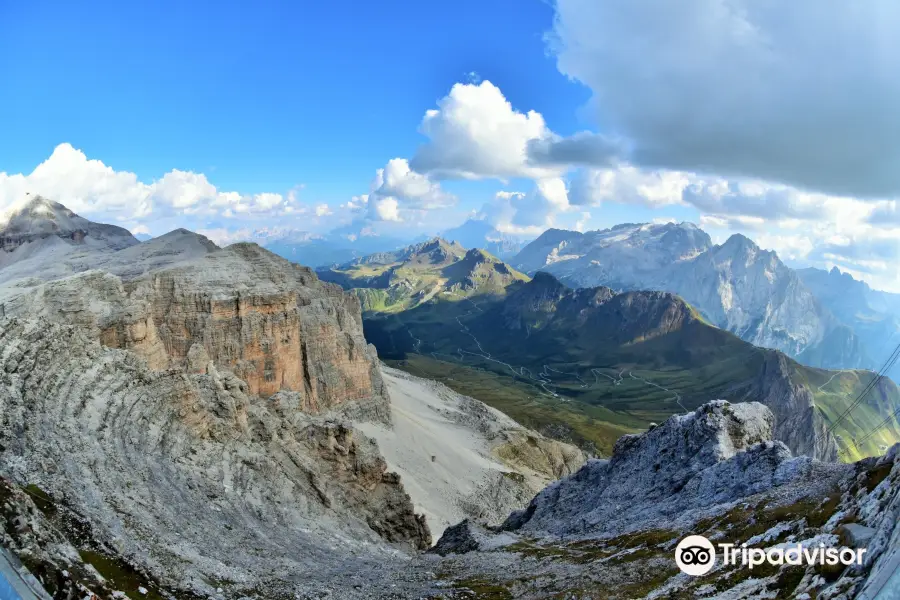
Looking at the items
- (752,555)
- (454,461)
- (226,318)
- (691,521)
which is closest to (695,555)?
(752,555)

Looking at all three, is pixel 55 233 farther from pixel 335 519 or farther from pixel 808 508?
pixel 808 508

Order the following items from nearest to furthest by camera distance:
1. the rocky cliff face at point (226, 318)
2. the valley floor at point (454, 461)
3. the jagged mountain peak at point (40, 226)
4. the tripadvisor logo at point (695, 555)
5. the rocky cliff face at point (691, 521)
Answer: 1. the rocky cliff face at point (691, 521)
2. the tripadvisor logo at point (695, 555)
3. the rocky cliff face at point (226, 318)
4. the valley floor at point (454, 461)
5. the jagged mountain peak at point (40, 226)

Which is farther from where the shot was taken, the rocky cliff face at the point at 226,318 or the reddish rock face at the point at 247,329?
the reddish rock face at the point at 247,329

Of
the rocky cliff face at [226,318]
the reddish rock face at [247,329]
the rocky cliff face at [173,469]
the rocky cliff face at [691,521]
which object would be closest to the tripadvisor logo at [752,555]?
the rocky cliff face at [691,521]

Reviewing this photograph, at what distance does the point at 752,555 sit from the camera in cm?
2844

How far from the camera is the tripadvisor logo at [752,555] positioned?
22.8 metres

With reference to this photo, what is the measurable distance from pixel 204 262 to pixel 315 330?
27.3 m

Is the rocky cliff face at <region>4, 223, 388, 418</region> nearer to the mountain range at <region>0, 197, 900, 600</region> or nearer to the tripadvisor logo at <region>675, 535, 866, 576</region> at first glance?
the mountain range at <region>0, 197, 900, 600</region>

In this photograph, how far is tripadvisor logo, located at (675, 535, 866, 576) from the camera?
22750 mm

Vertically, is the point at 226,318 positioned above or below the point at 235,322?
above

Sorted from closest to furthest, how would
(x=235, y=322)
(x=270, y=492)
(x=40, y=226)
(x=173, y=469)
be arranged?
(x=173, y=469) → (x=270, y=492) → (x=235, y=322) → (x=40, y=226)

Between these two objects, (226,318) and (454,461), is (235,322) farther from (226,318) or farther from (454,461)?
(454,461)

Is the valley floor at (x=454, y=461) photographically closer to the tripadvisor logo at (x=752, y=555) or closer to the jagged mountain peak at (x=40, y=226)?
the tripadvisor logo at (x=752, y=555)

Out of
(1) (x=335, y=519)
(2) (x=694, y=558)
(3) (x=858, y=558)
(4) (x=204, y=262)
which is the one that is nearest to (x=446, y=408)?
(4) (x=204, y=262)
